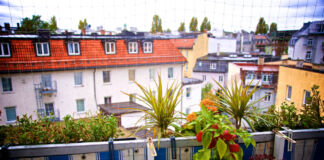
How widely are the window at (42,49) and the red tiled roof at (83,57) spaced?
0.04 m

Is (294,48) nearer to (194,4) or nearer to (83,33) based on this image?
(194,4)

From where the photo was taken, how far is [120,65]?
2.46 m

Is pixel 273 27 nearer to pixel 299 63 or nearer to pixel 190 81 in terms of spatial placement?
pixel 299 63

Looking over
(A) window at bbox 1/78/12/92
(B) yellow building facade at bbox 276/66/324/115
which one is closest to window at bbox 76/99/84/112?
(A) window at bbox 1/78/12/92

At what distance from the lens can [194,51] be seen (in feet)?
9.10

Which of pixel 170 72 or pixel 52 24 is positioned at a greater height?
pixel 52 24

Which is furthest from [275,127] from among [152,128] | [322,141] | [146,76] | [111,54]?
[111,54]

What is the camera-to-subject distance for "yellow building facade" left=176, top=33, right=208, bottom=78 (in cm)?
266

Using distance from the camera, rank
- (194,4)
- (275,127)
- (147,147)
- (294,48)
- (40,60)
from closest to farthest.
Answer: (147,147), (275,127), (40,60), (194,4), (294,48)

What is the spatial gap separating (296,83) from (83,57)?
8.79 ft

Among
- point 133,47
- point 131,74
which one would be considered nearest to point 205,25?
point 133,47

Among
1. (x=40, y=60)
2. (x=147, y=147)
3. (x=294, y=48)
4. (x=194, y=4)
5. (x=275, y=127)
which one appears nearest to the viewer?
(x=147, y=147)

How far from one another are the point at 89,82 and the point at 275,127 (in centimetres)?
193

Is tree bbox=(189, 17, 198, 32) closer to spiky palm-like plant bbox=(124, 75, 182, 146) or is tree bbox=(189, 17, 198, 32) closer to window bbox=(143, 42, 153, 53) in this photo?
window bbox=(143, 42, 153, 53)
